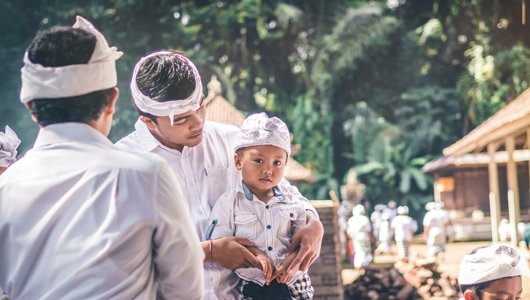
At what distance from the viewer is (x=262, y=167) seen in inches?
94.7

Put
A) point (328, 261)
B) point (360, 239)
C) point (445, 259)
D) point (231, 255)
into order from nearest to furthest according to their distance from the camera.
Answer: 1. point (231, 255)
2. point (328, 261)
3. point (360, 239)
4. point (445, 259)

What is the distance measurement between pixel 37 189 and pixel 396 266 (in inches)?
370

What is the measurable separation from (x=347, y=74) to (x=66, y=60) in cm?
2597

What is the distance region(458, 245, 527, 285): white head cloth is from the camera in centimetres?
240

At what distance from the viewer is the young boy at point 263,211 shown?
2324 millimetres

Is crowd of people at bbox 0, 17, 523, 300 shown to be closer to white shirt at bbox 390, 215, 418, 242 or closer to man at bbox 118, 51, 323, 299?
man at bbox 118, 51, 323, 299

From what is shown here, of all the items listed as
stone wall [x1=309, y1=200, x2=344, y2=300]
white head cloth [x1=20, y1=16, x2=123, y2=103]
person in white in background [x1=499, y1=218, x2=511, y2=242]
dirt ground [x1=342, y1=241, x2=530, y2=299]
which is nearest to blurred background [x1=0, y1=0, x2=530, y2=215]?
dirt ground [x1=342, y1=241, x2=530, y2=299]

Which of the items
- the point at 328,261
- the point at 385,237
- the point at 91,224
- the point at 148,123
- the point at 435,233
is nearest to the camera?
the point at 91,224

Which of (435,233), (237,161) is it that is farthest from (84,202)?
(435,233)

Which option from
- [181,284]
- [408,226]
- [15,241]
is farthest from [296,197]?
→ [408,226]

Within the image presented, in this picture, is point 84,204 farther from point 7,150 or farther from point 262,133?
point 7,150

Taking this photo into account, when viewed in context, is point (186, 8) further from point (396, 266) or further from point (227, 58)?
point (396, 266)

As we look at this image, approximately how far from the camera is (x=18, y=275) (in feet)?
5.12

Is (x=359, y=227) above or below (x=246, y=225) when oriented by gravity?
below
